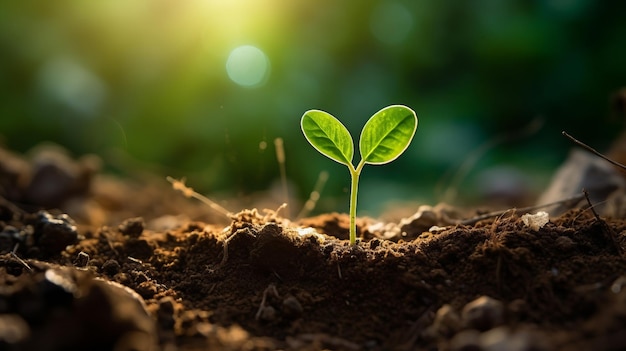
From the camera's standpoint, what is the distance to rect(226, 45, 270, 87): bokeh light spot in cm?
317

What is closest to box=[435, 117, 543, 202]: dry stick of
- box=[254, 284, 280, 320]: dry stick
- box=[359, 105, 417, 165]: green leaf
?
box=[359, 105, 417, 165]: green leaf

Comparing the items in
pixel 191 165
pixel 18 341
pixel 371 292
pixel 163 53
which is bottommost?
pixel 18 341

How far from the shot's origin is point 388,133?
1056 mm

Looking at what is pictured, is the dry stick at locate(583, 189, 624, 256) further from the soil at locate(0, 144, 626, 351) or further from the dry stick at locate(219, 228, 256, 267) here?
the dry stick at locate(219, 228, 256, 267)

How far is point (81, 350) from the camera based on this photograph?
75cm

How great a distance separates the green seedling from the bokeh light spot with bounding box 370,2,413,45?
252cm

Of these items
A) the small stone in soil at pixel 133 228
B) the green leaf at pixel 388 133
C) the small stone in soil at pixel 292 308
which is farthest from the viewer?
the small stone in soil at pixel 133 228

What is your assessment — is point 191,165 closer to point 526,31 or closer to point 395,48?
point 395,48

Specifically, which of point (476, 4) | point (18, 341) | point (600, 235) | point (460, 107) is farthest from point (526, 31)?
point (18, 341)

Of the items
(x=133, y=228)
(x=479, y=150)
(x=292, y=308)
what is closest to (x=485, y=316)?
(x=292, y=308)

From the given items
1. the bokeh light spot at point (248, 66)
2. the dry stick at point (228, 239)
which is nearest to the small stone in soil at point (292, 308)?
the dry stick at point (228, 239)

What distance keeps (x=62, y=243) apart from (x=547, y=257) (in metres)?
1.02

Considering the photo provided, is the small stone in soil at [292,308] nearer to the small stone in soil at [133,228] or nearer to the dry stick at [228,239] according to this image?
the dry stick at [228,239]

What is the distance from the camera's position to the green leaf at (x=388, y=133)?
1031 millimetres
